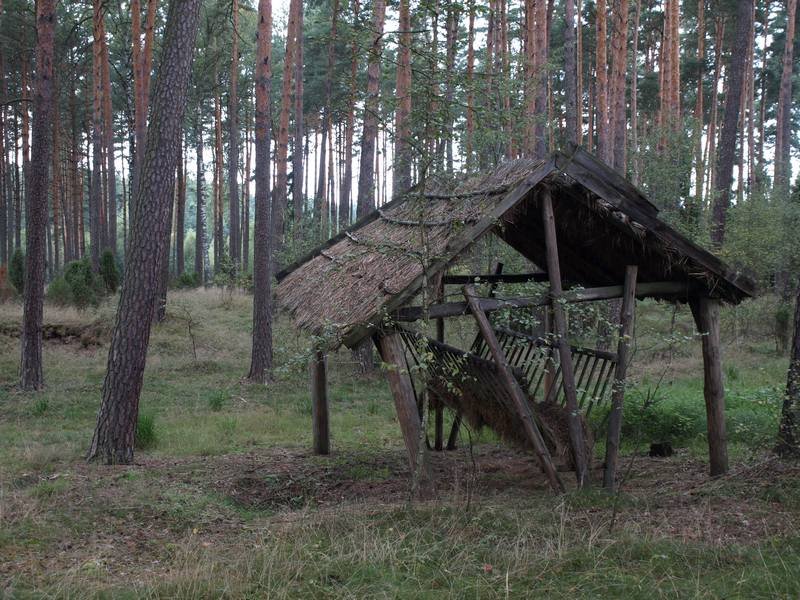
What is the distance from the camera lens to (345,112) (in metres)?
8.70

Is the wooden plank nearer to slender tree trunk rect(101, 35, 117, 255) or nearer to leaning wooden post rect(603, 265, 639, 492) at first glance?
leaning wooden post rect(603, 265, 639, 492)

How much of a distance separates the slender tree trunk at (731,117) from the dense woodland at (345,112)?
5cm

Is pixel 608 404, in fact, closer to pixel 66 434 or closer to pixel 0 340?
pixel 66 434

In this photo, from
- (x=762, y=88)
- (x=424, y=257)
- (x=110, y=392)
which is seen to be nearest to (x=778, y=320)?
(x=424, y=257)

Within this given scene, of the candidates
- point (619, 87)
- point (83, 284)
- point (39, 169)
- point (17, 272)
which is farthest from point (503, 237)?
point (17, 272)

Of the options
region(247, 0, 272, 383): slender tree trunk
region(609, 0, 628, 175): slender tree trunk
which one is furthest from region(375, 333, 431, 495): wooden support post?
region(609, 0, 628, 175): slender tree trunk

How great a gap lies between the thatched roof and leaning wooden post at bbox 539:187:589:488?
0.35m

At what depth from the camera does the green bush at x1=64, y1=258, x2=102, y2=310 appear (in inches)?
735

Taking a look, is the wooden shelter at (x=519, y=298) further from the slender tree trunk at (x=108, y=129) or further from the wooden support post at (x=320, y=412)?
the slender tree trunk at (x=108, y=129)

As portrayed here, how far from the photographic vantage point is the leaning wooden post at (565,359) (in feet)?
21.1

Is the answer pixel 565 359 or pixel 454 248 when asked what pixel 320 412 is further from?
pixel 454 248

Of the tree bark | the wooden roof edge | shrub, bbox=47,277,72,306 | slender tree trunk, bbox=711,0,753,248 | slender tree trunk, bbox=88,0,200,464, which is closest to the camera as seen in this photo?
the tree bark

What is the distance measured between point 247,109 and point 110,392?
100 ft

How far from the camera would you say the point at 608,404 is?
1009 centimetres
